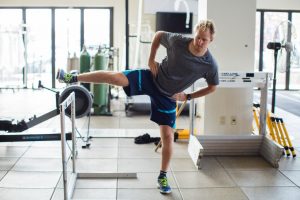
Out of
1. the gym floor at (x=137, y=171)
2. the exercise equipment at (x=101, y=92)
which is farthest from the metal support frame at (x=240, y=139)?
the exercise equipment at (x=101, y=92)

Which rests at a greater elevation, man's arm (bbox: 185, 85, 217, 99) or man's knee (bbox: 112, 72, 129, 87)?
man's knee (bbox: 112, 72, 129, 87)

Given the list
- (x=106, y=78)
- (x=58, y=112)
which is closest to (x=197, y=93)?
(x=106, y=78)

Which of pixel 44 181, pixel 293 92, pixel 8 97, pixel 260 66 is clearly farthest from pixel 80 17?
pixel 44 181

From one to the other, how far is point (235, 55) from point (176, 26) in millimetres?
4141

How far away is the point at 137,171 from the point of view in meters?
4.04

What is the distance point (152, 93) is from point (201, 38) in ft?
2.21

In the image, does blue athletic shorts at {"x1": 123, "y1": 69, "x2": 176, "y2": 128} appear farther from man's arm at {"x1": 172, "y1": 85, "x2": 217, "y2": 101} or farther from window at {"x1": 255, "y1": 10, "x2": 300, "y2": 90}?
window at {"x1": 255, "y1": 10, "x2": 300, "y2": 90}

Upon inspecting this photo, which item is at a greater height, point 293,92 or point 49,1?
point 49,1

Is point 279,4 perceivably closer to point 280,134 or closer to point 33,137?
point 280,134

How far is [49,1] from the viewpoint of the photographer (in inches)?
448

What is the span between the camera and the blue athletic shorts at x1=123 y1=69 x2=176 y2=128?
3.42 meters

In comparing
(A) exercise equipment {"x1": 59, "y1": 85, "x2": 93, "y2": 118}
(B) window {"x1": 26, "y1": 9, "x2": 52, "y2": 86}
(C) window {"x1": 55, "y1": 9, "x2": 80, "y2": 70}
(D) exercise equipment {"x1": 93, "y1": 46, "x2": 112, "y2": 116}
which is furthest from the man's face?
(B) window {"x1": 26, "y1": 9, "x2": 52, "y2": 86}

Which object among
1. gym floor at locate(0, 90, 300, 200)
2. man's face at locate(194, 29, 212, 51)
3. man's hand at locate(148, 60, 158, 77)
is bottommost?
gym floor at locate(0, 90, 300, 200)

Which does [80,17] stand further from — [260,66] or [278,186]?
[278,186]
